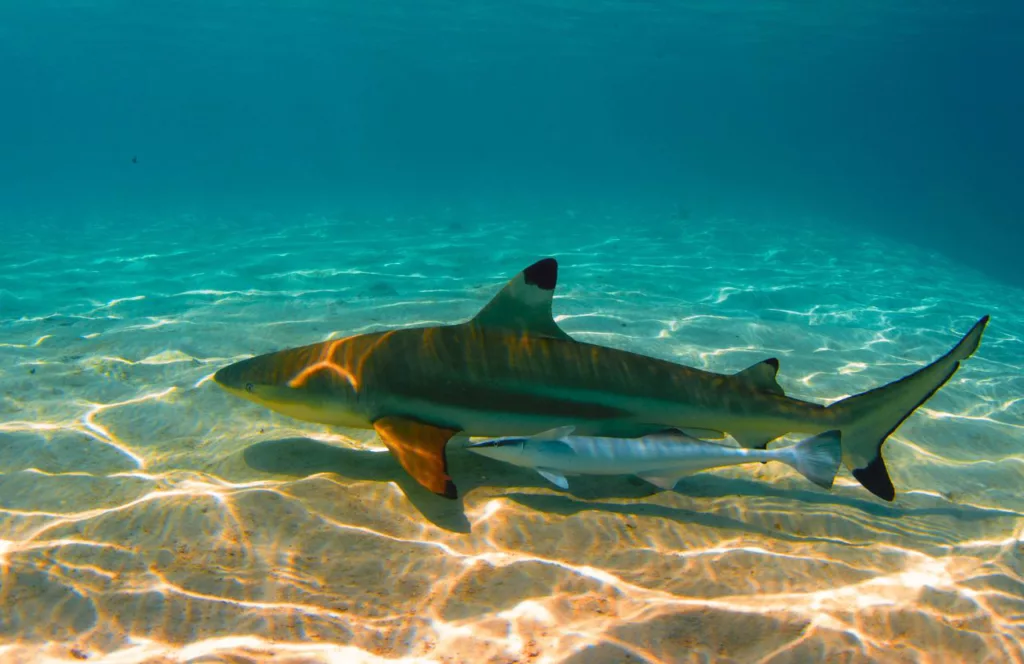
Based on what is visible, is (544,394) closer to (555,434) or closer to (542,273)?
(555,434)

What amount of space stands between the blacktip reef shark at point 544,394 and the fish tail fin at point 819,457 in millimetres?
301

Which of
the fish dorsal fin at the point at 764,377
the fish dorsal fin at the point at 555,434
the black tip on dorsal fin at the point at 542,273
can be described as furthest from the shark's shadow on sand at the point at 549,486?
the black tip on dorsal fin at the point at 542,273

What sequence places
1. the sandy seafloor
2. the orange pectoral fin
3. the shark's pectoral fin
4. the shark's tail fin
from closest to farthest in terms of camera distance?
1. the sandy seafloor
2. the orange pectoral fin
3. the shark's pectoral fin
4. the shark's tail fin

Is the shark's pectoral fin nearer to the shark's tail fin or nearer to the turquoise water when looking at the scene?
the turquoise water

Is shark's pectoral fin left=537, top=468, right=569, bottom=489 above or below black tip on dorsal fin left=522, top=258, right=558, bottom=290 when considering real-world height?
Answer: below

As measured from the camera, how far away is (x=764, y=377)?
3719 mm

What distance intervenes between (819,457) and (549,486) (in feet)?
5.58

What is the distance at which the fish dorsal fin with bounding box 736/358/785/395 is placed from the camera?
12.1ft

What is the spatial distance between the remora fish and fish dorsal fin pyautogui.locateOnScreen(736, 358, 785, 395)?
1.53 ft

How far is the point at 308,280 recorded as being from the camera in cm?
1479

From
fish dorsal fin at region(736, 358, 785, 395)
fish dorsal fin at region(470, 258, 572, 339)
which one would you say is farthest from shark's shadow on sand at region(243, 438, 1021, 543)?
fish dorsal fin at region(470, 258, 572, 339)

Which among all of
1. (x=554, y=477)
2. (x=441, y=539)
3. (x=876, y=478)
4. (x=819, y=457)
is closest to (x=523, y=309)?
(x=554, y=477)

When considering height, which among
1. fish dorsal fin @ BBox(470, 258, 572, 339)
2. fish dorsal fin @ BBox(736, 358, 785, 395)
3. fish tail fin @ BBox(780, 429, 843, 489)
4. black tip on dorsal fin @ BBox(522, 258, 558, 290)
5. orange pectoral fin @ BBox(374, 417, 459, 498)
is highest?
black tip on dorsal fin @ BBox(522, 258, 558, 290)

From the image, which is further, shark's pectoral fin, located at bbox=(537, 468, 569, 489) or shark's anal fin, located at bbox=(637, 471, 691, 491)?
shark's anal fin, located at bbox=(637, 471, 691, 491)
